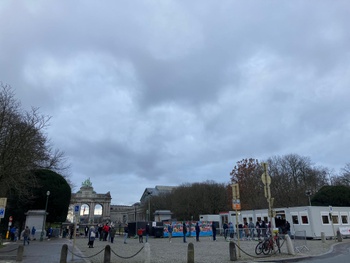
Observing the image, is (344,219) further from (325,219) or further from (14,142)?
(14,142)

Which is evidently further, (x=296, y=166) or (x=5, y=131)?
(x=296, y=166)

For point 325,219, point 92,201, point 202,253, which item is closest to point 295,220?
point 325,219

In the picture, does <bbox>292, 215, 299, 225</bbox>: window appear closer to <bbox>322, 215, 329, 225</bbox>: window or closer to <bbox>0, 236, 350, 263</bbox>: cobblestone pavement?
<bbox>322, 215, 329, 225</bbox>: window

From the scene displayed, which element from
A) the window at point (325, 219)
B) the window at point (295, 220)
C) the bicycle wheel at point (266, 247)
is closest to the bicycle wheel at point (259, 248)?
the bicycle wheel at point (266, 247)

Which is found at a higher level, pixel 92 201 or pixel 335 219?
pixel 92 201

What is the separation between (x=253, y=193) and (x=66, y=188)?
106 ft

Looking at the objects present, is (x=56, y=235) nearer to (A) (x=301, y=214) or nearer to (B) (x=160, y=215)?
(B) (x=160, y=215)

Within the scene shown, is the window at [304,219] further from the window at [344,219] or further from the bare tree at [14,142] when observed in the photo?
the bare tree at [14,142]

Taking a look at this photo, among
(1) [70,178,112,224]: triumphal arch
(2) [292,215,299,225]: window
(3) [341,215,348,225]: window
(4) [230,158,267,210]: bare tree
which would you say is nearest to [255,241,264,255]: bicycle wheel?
(2) [292,215,299,225]: window

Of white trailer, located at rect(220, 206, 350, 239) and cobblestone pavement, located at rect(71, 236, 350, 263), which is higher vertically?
white trailer, located at rect(220, 206, 350, 239)

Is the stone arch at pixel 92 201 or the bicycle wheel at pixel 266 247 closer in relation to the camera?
the bicycle wheel at pixel 266 247

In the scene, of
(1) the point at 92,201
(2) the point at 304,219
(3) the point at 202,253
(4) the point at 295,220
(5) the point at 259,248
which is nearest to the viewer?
(5) the point at 259,248

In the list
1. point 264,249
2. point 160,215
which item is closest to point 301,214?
point 264,249

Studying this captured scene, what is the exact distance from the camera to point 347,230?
3484 cm
